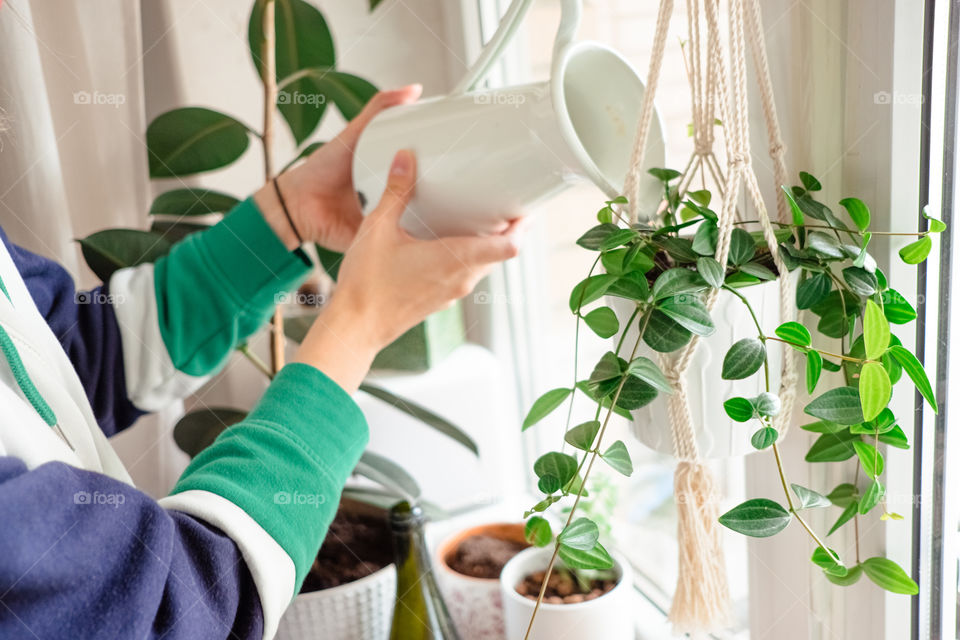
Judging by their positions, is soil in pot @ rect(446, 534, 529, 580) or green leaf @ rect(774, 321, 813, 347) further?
soil in pot @ rect(446, 534, 529, 580)

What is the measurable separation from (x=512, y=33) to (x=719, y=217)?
9.1 inches

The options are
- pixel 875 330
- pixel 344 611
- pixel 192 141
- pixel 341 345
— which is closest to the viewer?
pixel 875 330

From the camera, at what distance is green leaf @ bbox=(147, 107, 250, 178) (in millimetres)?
919

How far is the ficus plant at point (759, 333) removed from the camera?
0.44 metres

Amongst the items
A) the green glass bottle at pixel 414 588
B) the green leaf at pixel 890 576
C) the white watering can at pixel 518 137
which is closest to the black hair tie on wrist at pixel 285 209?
the white watering can at pixel 518 137

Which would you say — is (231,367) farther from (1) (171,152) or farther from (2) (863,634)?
(2) (863,634)

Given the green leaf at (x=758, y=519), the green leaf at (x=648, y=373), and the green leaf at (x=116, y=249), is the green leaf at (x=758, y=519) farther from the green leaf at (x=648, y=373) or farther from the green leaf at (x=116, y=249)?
the green leaf at (x=116, y=249)

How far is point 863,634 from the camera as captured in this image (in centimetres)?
59

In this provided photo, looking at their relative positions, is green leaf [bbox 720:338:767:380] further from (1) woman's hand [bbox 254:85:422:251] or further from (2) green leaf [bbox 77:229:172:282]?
(2) green leaf [bbox 77:229:172:282]

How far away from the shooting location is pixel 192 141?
36.5 inches

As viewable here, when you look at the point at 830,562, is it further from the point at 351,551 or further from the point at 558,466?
the point at 351,551

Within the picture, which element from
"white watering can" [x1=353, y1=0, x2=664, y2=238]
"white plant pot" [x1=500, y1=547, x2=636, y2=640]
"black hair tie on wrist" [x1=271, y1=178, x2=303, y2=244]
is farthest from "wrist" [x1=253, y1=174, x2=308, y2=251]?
"white plant pot" [x1=500, y1=547, x2=636, y2=640]

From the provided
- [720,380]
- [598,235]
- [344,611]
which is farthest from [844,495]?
[344,611]

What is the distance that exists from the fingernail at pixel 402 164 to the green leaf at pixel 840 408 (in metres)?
0.37
